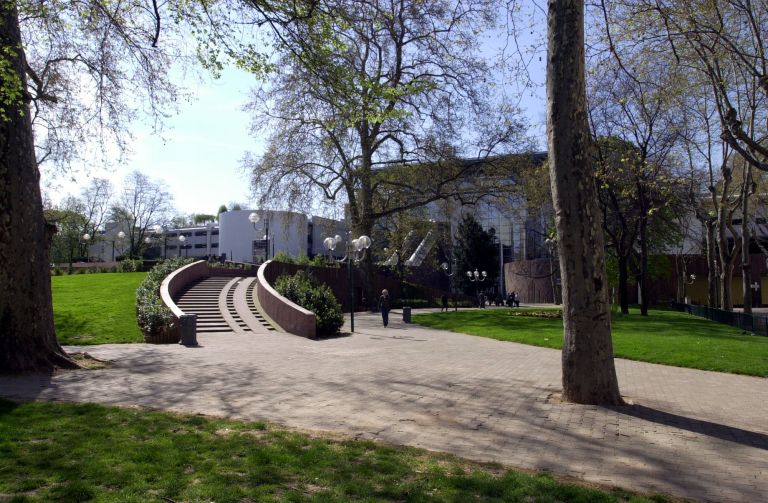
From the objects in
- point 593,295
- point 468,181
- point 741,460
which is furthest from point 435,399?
point 468,181

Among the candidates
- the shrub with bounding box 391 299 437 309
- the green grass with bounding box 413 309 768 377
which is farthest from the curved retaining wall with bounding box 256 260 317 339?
the shrub with bounding box 391 299 437 309

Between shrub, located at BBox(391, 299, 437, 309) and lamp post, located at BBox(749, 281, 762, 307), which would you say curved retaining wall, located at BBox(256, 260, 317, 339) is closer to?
shrub, located at BBox(391, 299, 437, 309)

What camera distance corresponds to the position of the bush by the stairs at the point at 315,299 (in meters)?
20.3

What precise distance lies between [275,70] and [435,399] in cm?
680

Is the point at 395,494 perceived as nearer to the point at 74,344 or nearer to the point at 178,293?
the point at 74,344

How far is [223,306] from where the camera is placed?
2308 cm

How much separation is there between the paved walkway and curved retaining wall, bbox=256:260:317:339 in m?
4.76

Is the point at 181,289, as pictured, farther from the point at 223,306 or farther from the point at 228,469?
the point at 228,469

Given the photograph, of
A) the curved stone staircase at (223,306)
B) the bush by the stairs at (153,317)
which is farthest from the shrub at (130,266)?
the bush by the stairs at (153,317)

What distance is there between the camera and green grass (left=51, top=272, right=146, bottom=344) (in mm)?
16578

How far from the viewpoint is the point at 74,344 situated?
15.4 meters

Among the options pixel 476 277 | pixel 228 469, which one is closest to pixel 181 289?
pixel 228 469

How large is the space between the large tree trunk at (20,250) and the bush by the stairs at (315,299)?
1046 cm

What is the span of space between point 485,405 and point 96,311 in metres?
16.4
